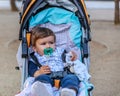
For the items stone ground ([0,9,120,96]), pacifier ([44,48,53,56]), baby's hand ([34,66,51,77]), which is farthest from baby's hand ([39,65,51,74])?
stone ground ([0,9,120,96])

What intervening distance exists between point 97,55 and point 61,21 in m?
1.45

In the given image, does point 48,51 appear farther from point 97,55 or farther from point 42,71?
point 97,55

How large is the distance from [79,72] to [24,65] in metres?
0.43

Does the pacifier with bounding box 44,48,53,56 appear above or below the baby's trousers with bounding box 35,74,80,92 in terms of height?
above

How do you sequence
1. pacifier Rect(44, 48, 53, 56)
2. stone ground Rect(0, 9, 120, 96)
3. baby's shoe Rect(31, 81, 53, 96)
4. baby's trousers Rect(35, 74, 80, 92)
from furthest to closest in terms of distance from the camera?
1. stone ground Rect(0, 9, 120, 96)
2. pacifier Rect(44, 48, 53, 56)
3. baby's trousers Rect(35, 74, 80, 92)
4. baby's shoe Rect(31, 81, 53, 96)

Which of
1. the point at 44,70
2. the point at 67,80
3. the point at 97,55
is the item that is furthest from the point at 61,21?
the point at 97,55

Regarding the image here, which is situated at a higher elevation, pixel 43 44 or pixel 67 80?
pixel 43 44

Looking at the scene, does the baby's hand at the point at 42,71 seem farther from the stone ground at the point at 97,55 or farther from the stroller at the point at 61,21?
the stone ground at the point at 97,55

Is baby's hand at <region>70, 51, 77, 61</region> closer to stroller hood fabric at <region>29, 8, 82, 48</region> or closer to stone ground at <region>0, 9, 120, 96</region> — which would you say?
stroller hood fabric at <region>29, 8, 82, 48</region>

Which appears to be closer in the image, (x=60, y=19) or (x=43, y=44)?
(x=43, y=44)

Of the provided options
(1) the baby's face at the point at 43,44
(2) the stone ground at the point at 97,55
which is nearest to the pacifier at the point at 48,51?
(1) the baby's face at the point at 43,44

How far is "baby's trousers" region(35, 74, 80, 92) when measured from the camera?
110 inches

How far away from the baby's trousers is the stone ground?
942 mm

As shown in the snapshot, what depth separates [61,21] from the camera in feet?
11.3
